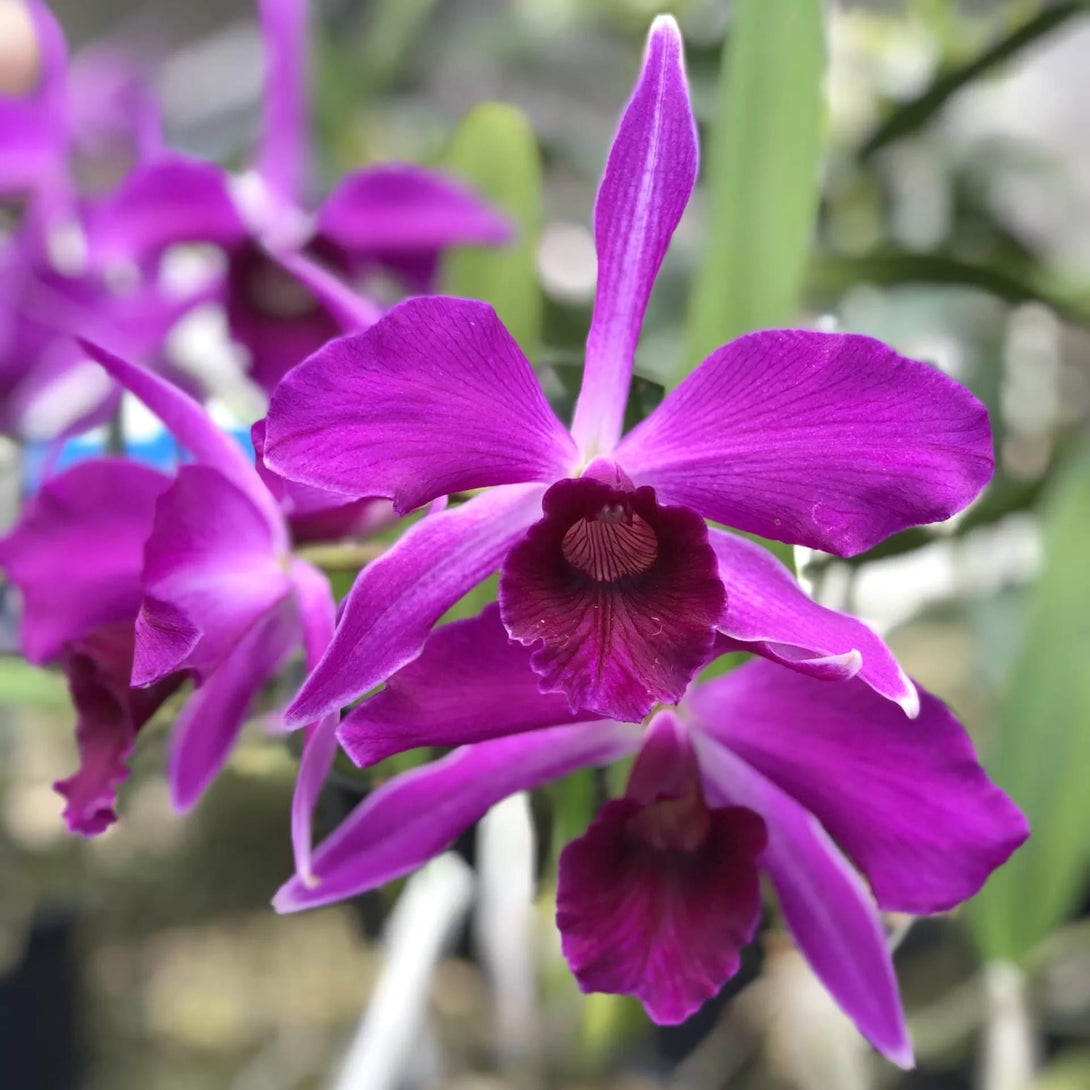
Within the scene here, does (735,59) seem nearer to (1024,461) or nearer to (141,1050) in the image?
(1024,461)

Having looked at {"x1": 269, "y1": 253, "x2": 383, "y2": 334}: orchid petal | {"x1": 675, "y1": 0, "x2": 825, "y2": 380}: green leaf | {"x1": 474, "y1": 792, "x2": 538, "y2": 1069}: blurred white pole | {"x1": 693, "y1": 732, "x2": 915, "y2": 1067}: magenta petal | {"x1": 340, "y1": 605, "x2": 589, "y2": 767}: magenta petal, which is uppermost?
{"x1": 675, "y1": 0, "x2": 825, "y2": 380}: green leaf

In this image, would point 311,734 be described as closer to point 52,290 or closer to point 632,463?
point 632,463

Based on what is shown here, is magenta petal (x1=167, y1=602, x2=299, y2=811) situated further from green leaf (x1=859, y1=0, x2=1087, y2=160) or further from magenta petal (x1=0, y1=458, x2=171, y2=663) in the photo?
green leaf (x1=859, y1=0, x2=1087, y2=160)

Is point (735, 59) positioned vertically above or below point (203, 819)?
above

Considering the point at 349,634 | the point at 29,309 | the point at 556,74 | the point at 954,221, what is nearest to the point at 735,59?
the point at 349,634

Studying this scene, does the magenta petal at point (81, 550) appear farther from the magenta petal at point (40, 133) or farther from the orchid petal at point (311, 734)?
the magenta petal at point (40, 133)

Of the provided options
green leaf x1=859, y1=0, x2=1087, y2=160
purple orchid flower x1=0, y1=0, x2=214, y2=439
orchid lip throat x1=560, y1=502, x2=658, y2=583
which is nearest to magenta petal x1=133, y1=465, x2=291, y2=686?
orchid lip throat x1=560, y1=502, x2=658, y2=583
